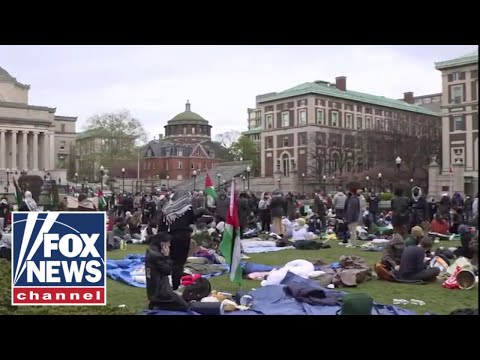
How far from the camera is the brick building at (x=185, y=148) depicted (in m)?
12.5

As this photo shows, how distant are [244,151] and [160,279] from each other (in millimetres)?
27023

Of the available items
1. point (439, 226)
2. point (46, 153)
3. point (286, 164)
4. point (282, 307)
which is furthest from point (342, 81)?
point (46, 153)

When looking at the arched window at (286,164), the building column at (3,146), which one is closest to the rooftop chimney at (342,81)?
the arched window at (286,164)

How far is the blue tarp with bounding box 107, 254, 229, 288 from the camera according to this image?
32.1 ft

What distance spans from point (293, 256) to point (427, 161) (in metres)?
10.9

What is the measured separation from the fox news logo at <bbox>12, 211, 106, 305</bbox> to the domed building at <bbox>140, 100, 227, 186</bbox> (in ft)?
9.73

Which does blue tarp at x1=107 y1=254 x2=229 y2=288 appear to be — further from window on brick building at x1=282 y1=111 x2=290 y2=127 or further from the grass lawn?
window on brick building at x1=282 y1=111 x2=290 y2=127

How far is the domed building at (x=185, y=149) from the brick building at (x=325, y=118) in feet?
4.75

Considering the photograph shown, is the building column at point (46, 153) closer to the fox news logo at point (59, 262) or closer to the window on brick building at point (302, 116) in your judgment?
the window on brick building at point (302, 116)

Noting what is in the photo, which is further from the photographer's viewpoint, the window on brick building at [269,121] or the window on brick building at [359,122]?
the window on brick building at [269,121]

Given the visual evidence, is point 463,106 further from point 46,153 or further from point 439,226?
point 46,153

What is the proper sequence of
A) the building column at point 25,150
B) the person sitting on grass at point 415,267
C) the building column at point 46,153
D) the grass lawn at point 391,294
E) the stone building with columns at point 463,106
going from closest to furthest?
1. the stone building with columns at point 463,106
2. the grass lawn at point 391,294
3. the person sitting on grass at point 415,267
4. the building column at point 25,150
5. the building column at point 46,153

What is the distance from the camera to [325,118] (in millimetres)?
14391
